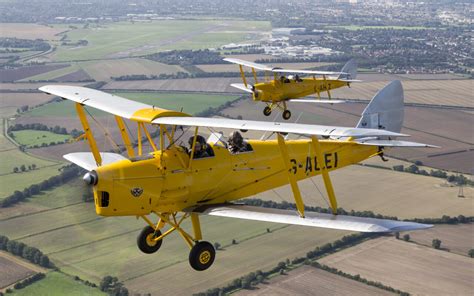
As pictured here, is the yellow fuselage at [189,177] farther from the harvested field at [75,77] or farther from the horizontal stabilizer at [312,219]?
the harvested field at [75,77]

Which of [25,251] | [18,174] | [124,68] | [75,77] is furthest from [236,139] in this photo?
[124,68]

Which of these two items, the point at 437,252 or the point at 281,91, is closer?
the point at 281,91

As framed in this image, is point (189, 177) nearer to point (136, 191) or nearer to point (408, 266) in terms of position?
point (136, 191)

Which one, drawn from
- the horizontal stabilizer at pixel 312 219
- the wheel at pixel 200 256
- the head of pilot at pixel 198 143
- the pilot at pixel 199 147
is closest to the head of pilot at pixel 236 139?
the pilot at pixel 199 147

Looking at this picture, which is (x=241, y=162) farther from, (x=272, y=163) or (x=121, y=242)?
(x=121, y=242)

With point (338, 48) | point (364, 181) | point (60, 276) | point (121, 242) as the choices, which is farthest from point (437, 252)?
point (338, 48)
